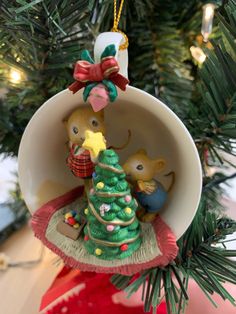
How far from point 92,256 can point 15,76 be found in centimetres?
22

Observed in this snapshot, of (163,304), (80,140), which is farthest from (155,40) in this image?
(163,304)

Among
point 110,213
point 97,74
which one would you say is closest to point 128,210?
point 110,213

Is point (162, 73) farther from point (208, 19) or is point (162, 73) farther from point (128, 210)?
point (128, 210)

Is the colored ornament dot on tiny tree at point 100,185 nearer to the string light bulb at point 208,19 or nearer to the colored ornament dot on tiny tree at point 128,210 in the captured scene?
the colored ornament dot on tiny tree at point 128,210

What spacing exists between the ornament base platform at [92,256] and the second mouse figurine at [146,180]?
2 centimetres

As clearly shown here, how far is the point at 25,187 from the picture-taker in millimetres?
395

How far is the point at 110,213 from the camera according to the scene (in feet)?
1.10

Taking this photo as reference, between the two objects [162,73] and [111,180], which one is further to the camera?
[162,73]

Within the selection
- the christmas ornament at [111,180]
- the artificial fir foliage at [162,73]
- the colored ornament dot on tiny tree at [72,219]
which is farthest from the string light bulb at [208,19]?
the colored ornament dot on tiny tree at [72,219]

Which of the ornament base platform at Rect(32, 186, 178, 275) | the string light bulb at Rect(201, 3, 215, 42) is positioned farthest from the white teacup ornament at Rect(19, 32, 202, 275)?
the string light bulb at Rect(201, 3, 215, 42)

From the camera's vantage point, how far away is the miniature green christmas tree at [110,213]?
1.09ft

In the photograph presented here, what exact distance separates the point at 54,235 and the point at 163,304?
17 cm

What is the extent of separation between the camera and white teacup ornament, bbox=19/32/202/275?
0.32 m

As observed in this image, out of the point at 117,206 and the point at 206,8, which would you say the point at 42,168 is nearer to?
the point at 117,206
